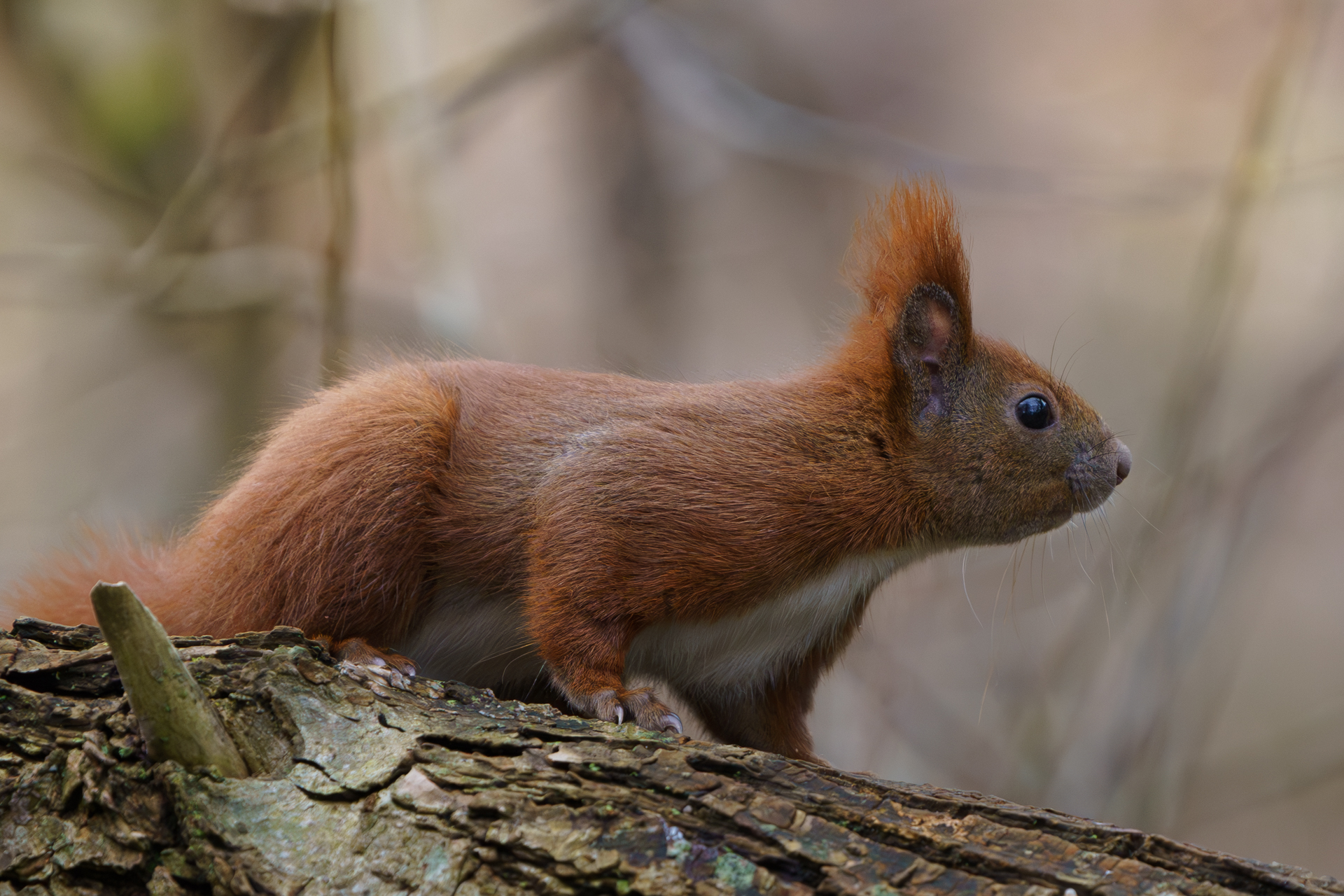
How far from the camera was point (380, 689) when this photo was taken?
8.26ft

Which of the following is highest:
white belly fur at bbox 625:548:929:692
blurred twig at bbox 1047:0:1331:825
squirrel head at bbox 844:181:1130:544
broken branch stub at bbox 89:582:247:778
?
blurred twig at bbox 1047:0:1331:825

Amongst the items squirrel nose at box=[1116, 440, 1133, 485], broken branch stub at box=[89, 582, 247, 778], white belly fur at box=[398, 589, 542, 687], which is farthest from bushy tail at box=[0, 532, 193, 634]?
squirrel nose at box=[1116, 440, 1133, 485]

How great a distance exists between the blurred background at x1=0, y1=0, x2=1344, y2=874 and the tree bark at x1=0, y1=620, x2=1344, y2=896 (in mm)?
3147

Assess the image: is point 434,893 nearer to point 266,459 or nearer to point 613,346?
point 266,459

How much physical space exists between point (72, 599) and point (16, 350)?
518 centimetres

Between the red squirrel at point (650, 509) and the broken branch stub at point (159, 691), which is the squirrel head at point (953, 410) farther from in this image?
the broken branch stub at point (159, 691)

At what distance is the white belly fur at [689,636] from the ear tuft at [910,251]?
2.61ft

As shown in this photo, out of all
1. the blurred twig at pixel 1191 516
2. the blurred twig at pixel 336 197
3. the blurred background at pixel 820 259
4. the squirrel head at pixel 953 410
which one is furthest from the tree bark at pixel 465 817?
the blurred twig at pixel 1191 516

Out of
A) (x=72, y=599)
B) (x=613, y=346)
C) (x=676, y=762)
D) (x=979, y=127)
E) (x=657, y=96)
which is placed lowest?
(x=72, y=599)

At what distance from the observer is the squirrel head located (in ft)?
11.0

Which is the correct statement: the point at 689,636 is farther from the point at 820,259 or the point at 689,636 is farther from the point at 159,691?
the point at 820,259

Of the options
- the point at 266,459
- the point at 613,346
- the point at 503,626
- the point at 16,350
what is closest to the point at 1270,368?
the point at 613,346

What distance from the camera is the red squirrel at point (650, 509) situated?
3.03 metres

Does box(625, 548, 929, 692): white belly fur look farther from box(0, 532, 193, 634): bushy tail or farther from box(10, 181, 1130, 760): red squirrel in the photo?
box(0, 532, 193, 634): bushy tail
